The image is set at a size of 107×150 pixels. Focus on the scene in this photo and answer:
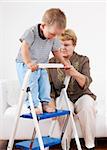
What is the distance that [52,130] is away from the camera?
92.4 inches

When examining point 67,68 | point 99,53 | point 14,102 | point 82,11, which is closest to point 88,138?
point 67,68

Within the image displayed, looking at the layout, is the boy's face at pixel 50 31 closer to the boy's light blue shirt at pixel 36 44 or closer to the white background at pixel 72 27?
the boy's light blue shirt at pixel 36 44

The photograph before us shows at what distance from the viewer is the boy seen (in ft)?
6.59

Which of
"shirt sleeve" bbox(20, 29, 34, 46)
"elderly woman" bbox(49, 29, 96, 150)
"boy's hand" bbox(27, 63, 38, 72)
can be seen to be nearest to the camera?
"boy's hand" bbox(27, 63, 38, 72)

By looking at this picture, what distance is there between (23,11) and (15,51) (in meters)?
0.42

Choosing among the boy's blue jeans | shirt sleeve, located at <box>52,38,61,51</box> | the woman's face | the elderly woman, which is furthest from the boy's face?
the woman's face

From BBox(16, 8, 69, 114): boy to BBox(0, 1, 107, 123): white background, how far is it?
1115 millimetres

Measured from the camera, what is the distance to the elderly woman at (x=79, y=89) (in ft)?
8.18

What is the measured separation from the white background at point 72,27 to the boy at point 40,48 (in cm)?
112

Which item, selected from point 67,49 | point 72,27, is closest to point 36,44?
point 67,49

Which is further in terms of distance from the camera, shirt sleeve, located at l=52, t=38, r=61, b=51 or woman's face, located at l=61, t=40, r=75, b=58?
woman's face, located at l=61, t=40, r=75, b=58

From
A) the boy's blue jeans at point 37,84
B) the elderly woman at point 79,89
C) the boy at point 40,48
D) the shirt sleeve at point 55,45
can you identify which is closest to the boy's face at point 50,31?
the boy at point 40,48

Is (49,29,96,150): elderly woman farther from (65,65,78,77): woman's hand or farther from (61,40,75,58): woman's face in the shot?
(65,65,78,77): woman's hand

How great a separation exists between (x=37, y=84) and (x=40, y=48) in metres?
0.25
